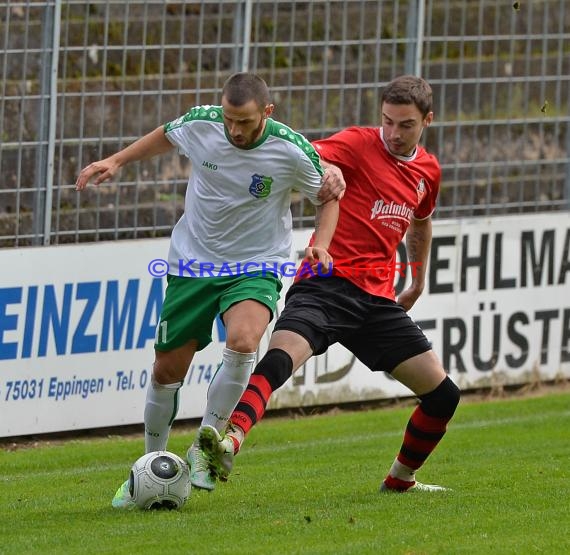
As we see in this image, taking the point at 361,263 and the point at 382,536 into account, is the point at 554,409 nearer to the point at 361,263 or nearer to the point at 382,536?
the point at 361,263

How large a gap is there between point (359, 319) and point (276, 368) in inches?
27.2

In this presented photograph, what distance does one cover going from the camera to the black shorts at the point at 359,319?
720 centimetres

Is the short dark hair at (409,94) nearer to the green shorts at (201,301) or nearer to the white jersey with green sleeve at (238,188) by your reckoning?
the white jersey with green sleeve at (238,188)

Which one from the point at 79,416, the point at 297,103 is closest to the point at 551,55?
the point at 297,103

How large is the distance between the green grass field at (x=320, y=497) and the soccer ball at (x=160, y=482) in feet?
0.24

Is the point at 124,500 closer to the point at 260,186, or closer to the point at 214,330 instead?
the point at 260,186

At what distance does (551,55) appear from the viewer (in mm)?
13227

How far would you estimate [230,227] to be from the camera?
717 centimetres

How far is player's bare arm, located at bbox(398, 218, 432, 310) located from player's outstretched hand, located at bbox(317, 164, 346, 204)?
0.79m

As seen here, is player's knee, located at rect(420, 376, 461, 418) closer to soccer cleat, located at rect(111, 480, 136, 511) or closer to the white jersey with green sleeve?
the white jersey with green sleeve

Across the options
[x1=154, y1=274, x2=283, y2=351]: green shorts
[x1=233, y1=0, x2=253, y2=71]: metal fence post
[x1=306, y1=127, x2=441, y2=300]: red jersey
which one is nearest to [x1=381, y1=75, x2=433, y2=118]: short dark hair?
[x1=306, y1=127, x2=441, y2=300]: red jersey

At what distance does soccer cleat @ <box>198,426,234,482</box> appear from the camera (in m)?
6.28

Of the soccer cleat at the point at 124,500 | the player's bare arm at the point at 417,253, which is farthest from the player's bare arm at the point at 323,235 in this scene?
the soccer cleat at the point at 124,500

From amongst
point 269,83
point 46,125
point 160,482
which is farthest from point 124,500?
point 269,83
